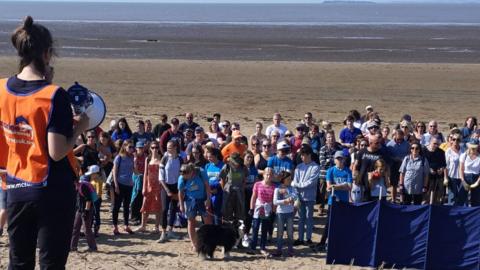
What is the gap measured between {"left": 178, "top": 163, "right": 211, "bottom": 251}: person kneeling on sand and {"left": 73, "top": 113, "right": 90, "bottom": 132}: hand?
8.41m

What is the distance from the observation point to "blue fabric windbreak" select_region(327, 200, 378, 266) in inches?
466

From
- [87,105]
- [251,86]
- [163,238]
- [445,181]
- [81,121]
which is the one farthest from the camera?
[251,86]

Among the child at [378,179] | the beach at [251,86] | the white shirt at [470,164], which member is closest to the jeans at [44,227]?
the beach at [251,86]

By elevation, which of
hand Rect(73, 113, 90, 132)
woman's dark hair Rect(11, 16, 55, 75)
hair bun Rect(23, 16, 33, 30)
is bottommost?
hand Rect(73, 113, 90, 132)

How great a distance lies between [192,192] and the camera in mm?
12867

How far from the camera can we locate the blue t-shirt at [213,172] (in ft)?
44.3

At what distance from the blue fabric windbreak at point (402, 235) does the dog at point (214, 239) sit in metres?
2.18

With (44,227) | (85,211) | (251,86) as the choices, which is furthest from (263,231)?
(251,86)

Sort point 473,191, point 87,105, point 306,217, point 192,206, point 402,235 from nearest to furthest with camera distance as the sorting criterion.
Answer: point 87,105, point 402,235, point 192,206, point 306,217, point 473,191

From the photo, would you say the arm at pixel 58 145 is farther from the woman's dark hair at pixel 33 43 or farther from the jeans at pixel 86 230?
the jeans at pixel 86 230

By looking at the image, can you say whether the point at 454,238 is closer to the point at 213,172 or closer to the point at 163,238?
the point at 213,172

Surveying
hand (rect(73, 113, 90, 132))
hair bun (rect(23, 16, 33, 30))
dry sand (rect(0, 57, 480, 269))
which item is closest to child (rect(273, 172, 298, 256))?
dry sand (rect(0, 57, 480, 269))

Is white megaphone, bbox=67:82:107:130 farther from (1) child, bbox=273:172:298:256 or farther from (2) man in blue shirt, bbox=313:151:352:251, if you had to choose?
(2) man in blue shirt, bbox=313:151:352:251

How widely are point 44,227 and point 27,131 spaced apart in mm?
469
